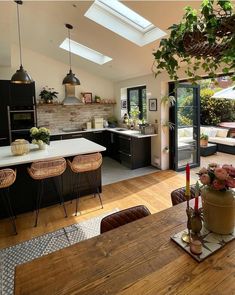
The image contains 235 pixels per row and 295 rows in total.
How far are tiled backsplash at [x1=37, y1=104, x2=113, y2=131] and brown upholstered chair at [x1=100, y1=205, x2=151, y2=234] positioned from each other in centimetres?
500

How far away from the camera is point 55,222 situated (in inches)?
115

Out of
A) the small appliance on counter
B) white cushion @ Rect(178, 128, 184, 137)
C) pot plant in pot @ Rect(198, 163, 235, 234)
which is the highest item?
the small appliance on counter

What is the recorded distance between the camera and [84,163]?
312cm

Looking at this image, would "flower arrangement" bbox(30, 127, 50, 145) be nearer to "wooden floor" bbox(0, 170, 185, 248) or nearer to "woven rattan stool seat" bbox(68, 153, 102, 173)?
"woven rattan stool seat" bbox(68, 153, 102, 173)

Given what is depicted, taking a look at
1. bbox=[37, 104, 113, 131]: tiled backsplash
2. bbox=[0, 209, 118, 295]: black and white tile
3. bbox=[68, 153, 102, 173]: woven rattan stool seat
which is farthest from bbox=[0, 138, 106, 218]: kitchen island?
bbox=[37, 104, 113, 131]: tiled backsplash

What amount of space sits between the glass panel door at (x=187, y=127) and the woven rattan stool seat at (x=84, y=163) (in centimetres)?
236

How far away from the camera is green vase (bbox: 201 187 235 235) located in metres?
1.16

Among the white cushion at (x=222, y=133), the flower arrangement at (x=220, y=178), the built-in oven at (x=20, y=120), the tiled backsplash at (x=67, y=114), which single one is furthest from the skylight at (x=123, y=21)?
the white cushion at (x=222, y=133)

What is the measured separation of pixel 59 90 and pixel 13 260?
15.9 feet

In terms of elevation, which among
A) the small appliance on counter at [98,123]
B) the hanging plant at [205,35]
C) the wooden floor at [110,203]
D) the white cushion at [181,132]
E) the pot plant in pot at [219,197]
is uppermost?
the hanging plant at [205,35]

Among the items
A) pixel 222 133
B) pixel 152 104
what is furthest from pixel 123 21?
pixel 222 133

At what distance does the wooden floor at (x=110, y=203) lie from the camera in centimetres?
273

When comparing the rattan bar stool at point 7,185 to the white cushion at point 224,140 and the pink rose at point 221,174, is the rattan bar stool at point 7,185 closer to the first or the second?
the pink rose at point 221,174

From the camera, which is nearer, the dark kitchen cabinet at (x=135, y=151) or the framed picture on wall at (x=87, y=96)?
the dark kitchen cabinet at (x=135, y=151)
